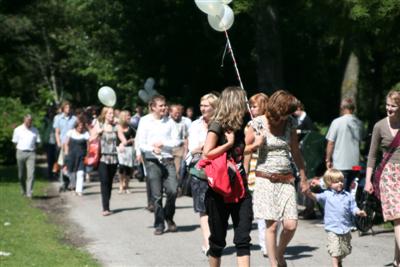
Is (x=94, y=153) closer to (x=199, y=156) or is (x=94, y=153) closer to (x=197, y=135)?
(x=197, y=135)

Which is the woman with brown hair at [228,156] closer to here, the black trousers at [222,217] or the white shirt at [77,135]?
the black trousers at [222,217]

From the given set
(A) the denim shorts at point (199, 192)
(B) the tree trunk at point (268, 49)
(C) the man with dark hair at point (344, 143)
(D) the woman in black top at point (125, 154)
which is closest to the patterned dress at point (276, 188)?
(A) the denim shorts at point (199, 192)

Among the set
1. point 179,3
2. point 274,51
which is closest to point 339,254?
point 274,51

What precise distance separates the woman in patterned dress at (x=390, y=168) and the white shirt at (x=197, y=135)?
2170mm

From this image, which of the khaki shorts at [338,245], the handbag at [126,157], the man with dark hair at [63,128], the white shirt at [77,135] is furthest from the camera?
the man with dark hair at [63,128]

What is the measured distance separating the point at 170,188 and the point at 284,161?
4.30m

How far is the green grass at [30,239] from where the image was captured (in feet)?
36.5

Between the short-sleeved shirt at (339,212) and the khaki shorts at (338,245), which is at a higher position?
the short-sleeved shirt at (339,212)

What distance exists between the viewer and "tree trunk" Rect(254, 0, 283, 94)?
23.0 m

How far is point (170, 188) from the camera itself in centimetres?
1341

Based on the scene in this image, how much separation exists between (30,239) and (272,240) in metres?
5.04

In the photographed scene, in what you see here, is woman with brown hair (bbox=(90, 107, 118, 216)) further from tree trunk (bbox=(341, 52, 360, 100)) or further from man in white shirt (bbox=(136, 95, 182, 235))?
tree trunk (bbox=(341, 52, 360, 100))

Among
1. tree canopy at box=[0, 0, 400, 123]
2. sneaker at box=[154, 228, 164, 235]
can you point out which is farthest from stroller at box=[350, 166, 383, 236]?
tree canopy at box=[0, 0, 400, 123]

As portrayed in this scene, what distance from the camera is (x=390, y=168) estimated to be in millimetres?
9852
